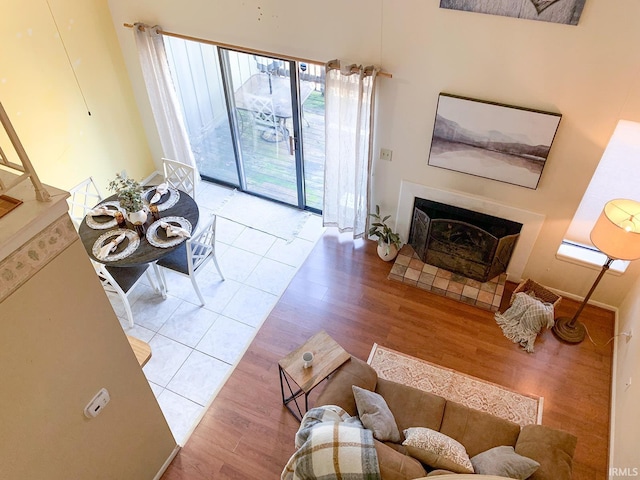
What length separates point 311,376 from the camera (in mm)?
3549

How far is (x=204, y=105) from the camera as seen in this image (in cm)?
590

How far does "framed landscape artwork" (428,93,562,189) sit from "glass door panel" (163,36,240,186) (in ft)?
8.61

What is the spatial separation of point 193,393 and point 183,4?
3.73m

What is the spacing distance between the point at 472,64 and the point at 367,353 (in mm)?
2705

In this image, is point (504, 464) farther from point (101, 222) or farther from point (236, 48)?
point (236, 48)

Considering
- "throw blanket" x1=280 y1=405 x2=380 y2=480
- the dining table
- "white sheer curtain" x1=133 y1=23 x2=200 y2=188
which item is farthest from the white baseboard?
"white sheer curtain" x1=133 y1=23 x2=200 y2=188

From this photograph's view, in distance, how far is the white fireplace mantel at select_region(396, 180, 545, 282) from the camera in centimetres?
461

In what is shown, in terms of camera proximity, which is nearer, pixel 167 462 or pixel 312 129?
pixel 167 462

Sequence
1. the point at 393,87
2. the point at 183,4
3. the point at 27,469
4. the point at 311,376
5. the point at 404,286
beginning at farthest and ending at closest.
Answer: the point at 404,286 < the point at 183,4 < the point at 393,87 < the point at 311,376 < the point at 27,469

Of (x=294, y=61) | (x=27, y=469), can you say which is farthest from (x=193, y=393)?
(x=294, y=61)

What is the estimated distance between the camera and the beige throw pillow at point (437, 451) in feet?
9.86

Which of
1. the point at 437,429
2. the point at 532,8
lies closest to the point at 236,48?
the point at 532,8

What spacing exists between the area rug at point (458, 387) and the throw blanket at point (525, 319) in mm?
577

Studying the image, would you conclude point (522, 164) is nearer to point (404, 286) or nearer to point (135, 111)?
point (404, 286)
